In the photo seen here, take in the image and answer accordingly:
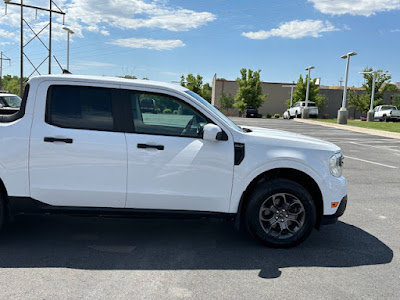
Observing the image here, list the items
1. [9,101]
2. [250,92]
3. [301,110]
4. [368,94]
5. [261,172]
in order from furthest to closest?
[250,92]
[368,94]
[301,110]
[9,101]
[261,172]

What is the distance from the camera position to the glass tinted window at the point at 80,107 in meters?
4.00

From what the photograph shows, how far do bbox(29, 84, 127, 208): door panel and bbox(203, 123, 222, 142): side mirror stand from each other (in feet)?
2.76

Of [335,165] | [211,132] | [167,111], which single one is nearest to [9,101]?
[167,111]

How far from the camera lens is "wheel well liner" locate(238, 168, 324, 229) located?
4211 millimetres

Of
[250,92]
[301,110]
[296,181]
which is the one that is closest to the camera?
[296,181]

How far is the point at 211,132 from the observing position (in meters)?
3.88

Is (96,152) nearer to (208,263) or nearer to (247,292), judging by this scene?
(208,263)

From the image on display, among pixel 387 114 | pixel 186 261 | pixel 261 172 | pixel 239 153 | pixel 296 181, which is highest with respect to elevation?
pixel 387 114

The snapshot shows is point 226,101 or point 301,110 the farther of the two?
point 226,101

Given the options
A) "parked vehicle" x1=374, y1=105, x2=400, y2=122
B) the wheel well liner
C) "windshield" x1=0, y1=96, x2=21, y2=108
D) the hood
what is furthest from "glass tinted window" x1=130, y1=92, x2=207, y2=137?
"parked vehicle" x1=374, y1=105, x2=400, y2=122

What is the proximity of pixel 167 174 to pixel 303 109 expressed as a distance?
40.1 m

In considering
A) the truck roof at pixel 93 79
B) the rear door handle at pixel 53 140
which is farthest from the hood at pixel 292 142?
the rear door handle at pixel 53 140

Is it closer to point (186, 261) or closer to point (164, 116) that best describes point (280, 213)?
point (186, 261)

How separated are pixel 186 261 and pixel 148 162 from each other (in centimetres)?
107
